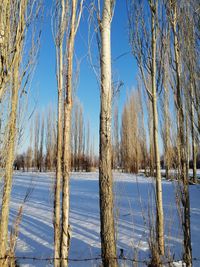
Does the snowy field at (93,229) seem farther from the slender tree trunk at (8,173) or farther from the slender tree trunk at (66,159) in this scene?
the slender tree trunk at (8,173)

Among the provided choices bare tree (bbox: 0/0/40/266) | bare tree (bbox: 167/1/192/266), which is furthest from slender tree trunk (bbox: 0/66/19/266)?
bare tree (bbox: 167/1/192/266)

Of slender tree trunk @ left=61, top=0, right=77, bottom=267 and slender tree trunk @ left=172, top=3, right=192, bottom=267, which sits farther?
slender tree trunk @ left=61, top=0, right=77, bottom=267

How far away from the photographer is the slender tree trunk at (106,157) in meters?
3.87

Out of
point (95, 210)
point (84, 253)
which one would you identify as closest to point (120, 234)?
point (84, 253)

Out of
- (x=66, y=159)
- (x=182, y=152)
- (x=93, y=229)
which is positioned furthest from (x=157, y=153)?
(x=93, y=229)

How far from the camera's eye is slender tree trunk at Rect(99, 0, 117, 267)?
387 cm

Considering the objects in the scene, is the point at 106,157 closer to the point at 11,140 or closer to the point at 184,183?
the point at 184,183

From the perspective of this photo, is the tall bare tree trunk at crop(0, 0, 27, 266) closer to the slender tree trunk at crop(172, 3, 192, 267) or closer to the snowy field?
the snowy field

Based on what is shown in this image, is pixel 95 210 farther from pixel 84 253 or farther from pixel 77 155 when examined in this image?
pixel 77 155

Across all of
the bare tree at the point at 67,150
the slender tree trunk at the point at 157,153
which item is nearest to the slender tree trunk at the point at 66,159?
the bare tree at the point at 67,150

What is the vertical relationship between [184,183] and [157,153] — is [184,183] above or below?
below

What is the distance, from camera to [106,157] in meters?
4.07

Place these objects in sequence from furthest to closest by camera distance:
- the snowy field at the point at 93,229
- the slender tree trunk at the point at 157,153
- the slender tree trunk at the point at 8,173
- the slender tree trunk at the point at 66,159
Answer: the snowy field at the point at 93,229, the slender tree trunk at the point at 157,153, the slender tree trunk at the point at 66,159, the slender tree trunk at the point at 8,173

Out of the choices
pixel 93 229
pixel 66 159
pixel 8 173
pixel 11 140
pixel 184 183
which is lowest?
pixel 93 229
